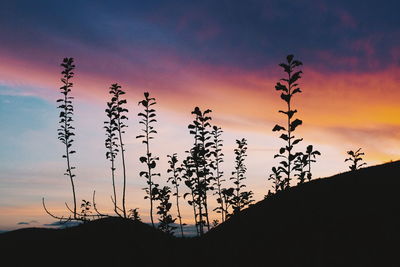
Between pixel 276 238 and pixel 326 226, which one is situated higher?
pixel 326 226

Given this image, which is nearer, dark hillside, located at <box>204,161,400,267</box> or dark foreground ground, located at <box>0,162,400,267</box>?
dark hillside, located at <box>204,161,400,267</box>

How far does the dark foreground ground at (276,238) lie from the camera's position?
16.2 ft

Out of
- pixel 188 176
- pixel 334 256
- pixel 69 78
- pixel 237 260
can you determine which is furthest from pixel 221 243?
pixel 69 78

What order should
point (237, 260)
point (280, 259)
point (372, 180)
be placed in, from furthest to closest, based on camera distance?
1. point (372, 180)
2. point (237, 260)
3. point (280, 259)

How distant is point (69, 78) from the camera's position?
90.2 ft

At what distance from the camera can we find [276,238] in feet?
18.2

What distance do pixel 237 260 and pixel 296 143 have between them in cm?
988

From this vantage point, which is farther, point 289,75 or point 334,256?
point 289,75

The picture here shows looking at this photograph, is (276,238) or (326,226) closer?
(326,226)

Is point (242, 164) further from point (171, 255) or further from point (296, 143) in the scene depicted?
point (171, 255)

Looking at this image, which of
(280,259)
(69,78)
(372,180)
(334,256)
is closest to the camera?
(334,256)

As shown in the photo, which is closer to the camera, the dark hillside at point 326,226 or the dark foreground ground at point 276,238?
the dark hillside at point 326,226

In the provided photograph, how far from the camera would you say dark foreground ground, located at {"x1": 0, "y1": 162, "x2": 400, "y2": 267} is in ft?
16.2

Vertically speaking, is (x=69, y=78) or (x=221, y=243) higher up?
(x=69, y=78)
